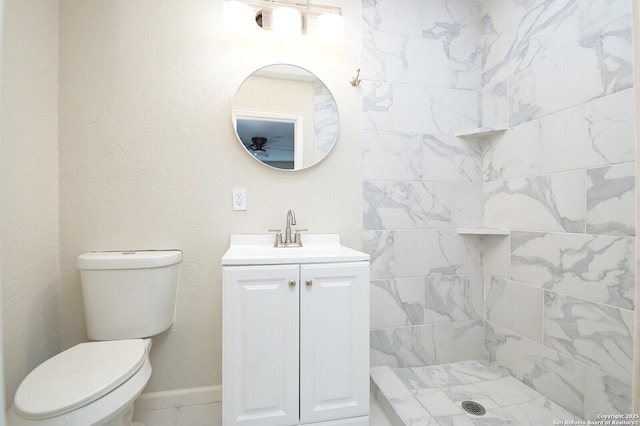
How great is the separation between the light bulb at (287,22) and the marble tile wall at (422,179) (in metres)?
0.40

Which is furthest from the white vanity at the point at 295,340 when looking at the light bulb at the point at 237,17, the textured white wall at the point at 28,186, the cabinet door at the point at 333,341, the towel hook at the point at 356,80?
the light bulb at the point at 237,17

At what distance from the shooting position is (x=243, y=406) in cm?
111

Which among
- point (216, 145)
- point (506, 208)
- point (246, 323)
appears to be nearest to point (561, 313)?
point (506, 208)

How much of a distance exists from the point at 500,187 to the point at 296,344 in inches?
55.6

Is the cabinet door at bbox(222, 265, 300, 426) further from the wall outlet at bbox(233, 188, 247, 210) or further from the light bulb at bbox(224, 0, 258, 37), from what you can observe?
the light bulb at bbox(224, 0, 258, 37)

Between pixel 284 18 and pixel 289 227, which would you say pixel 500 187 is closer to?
pixel 289 227

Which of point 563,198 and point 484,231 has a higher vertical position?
point 563,198

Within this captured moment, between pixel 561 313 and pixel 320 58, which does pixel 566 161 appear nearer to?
pixel 561 313

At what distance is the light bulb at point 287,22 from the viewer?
4.83 feet

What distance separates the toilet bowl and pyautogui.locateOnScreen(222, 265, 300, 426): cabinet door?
0.32 metres

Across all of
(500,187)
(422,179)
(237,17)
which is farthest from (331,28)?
(500,187)

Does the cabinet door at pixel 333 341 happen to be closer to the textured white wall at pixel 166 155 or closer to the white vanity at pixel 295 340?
the white vanity at pixel 295 340

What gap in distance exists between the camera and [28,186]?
1209mm

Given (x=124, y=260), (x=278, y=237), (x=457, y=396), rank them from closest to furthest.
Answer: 1. (x=124, y=260)
2. (x=457, y=396)
3. (x=278, y=237)
